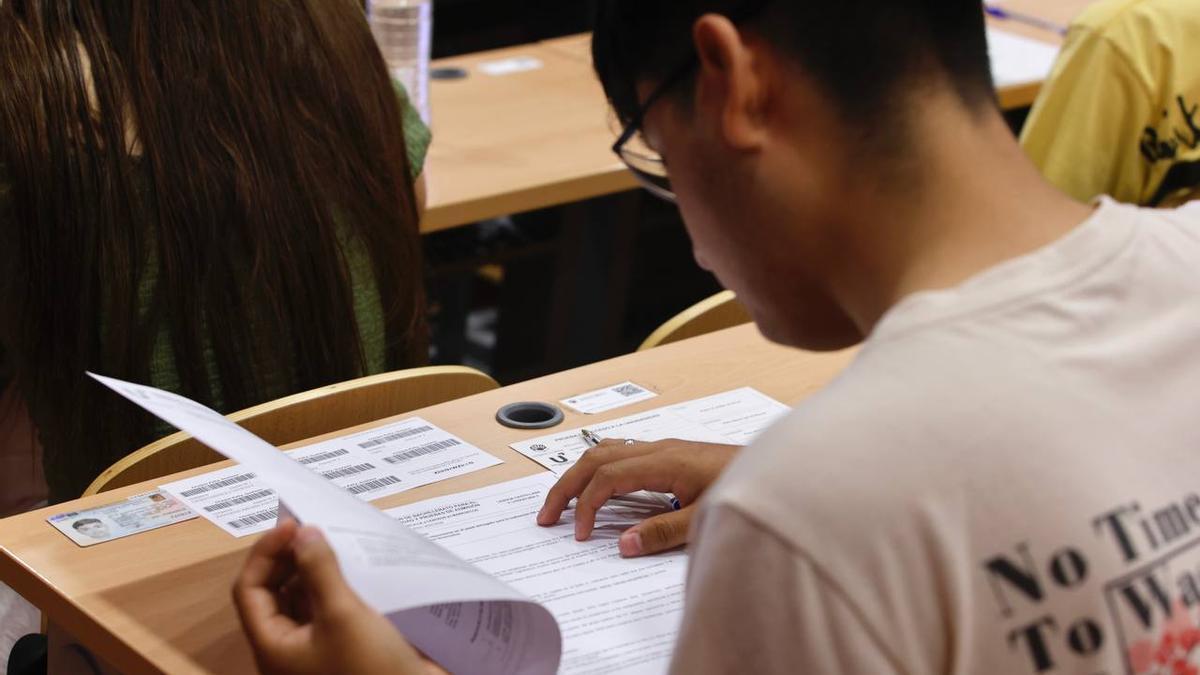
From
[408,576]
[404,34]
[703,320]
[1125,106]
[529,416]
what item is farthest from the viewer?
[404,34]

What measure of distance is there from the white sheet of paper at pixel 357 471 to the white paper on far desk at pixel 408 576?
0.80 ft

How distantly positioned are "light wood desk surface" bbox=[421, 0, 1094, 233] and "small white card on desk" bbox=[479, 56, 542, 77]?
1 cm

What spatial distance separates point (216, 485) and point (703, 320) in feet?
2.32

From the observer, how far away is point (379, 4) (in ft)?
Answer: 8.96

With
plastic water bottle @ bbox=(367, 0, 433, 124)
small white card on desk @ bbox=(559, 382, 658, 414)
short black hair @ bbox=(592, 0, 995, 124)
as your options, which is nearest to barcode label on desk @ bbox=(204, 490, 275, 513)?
small white card on desk @ bbox=(559, 382, 658, 414)

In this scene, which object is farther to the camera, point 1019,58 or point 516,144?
point 1019,58

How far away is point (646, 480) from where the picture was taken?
135cm

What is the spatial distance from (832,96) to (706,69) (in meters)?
0.07

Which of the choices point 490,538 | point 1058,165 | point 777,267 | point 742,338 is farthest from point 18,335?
point 1058,165

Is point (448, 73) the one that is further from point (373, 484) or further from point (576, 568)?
point (576, 568)

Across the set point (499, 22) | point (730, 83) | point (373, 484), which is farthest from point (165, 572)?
point (499, 22)

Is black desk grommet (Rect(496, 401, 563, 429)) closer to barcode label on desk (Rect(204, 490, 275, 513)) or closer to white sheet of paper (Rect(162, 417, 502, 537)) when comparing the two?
white sheet of paper (Rect(162, 417, 502, 537))

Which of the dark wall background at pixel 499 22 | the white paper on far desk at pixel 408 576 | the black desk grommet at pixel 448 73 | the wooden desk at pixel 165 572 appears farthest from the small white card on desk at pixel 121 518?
the dark wall background at pixel 499 22

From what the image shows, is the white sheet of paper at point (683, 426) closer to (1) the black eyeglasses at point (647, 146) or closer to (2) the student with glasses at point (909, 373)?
(1) the black eyeglasses at point (647, 146)
